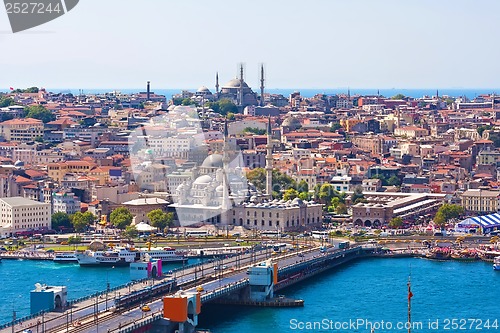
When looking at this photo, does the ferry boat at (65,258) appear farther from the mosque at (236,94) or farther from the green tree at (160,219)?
the mosque at (236,94)

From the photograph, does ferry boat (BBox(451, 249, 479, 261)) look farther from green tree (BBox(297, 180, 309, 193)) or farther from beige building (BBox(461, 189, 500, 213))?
green tree (BBox(297, 180, 309, 193))

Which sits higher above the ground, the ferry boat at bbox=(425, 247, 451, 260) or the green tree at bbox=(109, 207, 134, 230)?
the green tree at bbox=(109, 207, 134, 230)

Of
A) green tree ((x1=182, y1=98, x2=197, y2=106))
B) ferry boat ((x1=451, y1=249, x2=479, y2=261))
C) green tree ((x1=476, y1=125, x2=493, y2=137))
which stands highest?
green tree ((x1=182, y1=98, x2=197, y2=106))

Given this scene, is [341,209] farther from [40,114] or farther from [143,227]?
[40,114]

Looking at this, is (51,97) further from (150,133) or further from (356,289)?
(356,289)

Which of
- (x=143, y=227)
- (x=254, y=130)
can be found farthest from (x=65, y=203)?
(x=254, y=130)

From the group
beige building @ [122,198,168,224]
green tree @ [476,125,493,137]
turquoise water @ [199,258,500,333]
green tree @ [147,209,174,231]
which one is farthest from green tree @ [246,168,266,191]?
green tree @ [476,125,493,137]

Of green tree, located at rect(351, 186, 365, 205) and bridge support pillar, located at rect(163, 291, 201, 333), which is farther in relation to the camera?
green tree, located at rect(351, 186, 365, 205)
